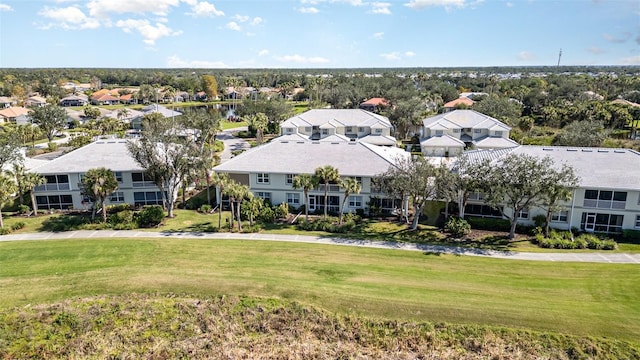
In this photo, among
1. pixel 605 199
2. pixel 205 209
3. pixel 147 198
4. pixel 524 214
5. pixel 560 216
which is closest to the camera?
pixel 605 199

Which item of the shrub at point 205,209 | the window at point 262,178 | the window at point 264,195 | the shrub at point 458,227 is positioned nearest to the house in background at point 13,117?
the shrub at point 205,209

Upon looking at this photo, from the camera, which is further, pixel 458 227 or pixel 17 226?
pixel 17 226

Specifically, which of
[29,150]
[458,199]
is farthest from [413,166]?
[29,150]

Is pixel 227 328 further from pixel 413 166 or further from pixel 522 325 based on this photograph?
pixel 413 166

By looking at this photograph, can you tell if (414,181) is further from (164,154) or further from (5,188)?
(5,188)

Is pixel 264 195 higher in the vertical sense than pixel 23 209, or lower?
higher

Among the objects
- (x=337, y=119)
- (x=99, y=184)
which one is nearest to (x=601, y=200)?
(x=99, y=184)

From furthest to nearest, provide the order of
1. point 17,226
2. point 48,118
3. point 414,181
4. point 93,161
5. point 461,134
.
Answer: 1. point 48,118
2. point 461,134
3. point 93,161
4. point 17,226
5. point 414,181
